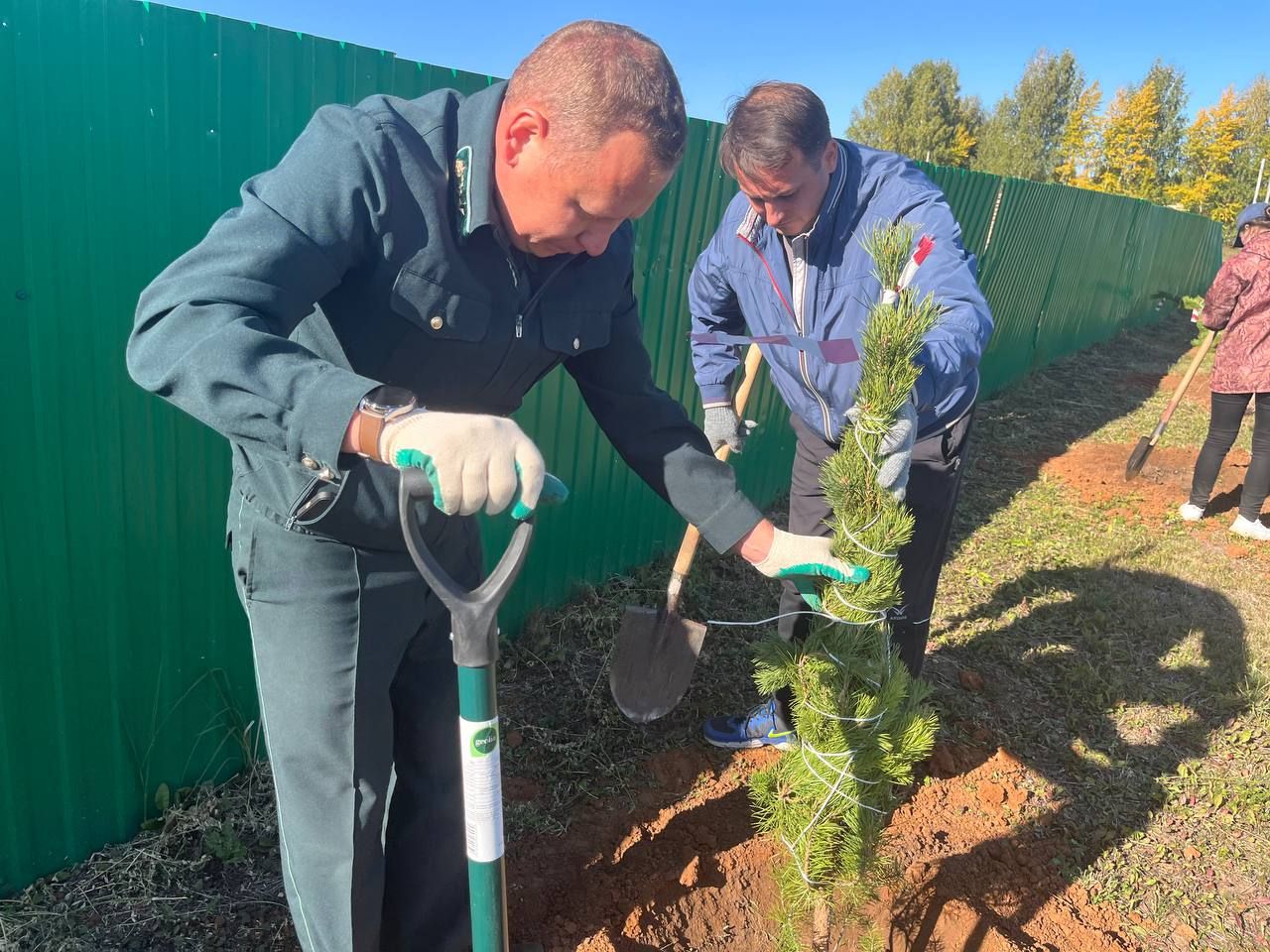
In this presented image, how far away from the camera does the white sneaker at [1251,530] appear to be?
19.7 ft

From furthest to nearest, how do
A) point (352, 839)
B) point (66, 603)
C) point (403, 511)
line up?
point (66, 603), point (352, 839), point (403, 511)

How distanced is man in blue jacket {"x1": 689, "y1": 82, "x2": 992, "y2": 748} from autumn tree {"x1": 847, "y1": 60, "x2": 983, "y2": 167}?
5047 cm

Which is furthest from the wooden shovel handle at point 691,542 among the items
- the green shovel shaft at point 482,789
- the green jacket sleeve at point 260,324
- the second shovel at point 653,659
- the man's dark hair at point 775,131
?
the green jacket sleeve at point 260,324

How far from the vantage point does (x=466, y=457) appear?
1168 millimetres

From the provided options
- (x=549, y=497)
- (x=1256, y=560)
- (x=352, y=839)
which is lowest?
(x=1256, y=560)

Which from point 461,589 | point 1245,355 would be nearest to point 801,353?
point 461,589

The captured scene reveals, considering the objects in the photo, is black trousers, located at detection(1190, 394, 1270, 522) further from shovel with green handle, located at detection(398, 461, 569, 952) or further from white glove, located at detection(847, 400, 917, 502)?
shovel with green handle, located at detection(398, 461, 569, 952)

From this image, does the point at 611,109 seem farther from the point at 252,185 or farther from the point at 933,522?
the point at 933,522

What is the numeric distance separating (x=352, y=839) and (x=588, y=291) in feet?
4.33

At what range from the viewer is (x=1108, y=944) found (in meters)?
2.67

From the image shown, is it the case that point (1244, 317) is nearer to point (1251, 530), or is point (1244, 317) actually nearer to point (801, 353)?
point (1251, 530)

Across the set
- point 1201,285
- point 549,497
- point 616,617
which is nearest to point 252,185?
point 549,497

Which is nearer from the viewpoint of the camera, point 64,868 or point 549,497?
point 549,497

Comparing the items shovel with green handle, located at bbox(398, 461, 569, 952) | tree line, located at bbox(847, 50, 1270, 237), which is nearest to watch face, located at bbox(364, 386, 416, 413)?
shovel with green handle, located at bbox(398, 461, 569, 952)
